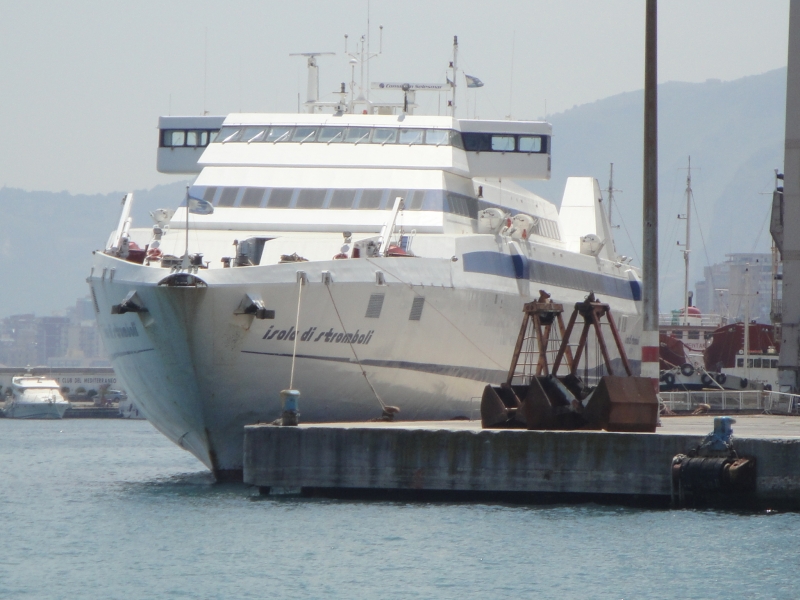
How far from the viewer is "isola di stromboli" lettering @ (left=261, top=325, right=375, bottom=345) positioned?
2764 cm

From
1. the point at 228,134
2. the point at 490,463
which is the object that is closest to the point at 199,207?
the point at 228,134

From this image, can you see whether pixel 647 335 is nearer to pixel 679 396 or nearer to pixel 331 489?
pixel 331 489

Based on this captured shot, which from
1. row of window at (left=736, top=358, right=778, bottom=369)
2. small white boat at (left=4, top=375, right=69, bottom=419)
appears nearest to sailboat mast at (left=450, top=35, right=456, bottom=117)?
row of window at (left=736, top=358, right=778, bottom=369)

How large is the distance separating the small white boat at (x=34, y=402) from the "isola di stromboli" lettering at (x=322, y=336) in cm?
9288

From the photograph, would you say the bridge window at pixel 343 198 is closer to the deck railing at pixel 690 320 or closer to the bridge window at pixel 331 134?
the bridge window at pixel 331 134

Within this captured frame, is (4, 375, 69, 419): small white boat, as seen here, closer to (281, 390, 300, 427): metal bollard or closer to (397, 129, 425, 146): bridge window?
(397, 129, 425, 146): bridge window

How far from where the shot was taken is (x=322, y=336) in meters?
28.2

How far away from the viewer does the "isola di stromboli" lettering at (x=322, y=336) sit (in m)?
27.6

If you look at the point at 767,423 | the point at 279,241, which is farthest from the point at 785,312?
the point at 279,241

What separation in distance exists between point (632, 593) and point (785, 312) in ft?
80.8

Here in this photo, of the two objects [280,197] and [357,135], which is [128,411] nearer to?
[357,135]

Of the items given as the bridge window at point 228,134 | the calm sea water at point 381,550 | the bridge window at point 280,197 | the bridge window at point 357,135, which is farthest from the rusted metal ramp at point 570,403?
the bridge window at point 228,134

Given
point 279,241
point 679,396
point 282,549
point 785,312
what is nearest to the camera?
point 282,549

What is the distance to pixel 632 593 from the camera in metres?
18.2
